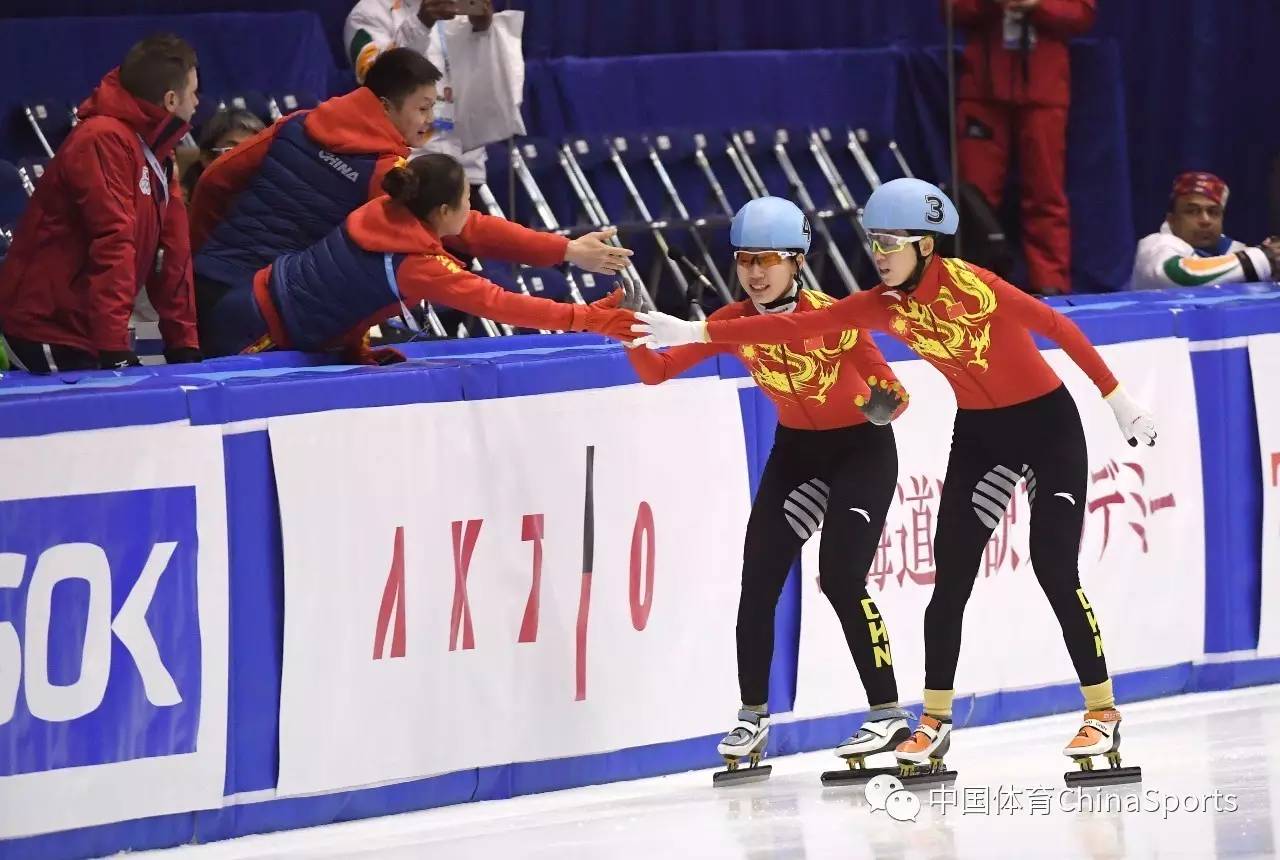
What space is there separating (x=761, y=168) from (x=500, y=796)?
17.0ft

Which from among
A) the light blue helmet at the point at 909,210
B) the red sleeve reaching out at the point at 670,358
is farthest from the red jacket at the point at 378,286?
the light blue helmet at the point at 909,210

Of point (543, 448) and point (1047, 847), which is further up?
point (543, 448)

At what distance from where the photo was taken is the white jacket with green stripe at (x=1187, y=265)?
8664 millimetres

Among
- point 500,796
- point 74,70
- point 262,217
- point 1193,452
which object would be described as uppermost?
point 74,70

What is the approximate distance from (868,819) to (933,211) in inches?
59.5

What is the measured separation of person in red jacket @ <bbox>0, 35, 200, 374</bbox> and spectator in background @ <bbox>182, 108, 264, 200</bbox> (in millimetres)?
1013

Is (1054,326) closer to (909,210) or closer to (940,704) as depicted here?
(909,210)

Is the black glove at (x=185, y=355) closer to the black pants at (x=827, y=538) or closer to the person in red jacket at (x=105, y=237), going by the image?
the person in red jacket at (x=105, y=237)

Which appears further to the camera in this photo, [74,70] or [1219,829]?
[74,70]

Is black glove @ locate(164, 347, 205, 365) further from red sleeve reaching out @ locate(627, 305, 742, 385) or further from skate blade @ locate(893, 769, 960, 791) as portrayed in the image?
skate blade @ locate(893, 769, 960, 791)

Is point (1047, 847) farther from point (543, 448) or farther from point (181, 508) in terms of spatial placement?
point (181, 508)

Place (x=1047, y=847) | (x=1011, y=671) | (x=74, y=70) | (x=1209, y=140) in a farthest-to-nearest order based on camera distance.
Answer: (x=1209, y=140), (x=74, y=70), (x=1011, y=671), (x=1047, y=847)

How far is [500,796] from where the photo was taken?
596 cm

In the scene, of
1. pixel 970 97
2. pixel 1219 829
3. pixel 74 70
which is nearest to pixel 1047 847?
pixel 1219 829
